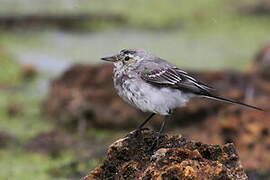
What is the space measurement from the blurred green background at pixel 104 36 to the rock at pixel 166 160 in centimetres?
592

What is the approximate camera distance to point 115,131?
1142 centimetres

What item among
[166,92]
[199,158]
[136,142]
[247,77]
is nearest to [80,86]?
[247,77]

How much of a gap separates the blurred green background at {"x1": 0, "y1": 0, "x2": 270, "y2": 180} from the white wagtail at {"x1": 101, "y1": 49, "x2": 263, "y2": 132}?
16.3 feet

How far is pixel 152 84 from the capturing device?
6.68 meters

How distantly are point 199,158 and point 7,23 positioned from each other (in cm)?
1275

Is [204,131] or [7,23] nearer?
[204,131]


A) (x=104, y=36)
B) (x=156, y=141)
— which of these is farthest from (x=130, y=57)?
(x=104, y=36)

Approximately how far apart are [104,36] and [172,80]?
10.8m

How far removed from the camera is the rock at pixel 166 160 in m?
5.00

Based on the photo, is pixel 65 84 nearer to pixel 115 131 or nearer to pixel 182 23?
pixel 115 131

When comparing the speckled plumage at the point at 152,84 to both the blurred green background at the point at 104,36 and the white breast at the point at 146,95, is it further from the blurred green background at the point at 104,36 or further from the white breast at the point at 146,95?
the blurred green background at the point at 104,36

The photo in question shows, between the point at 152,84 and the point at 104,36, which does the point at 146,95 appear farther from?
the point at 104,36

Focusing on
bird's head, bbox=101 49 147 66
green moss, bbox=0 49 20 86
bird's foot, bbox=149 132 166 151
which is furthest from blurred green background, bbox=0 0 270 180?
bird's foot, bbox=149 132 166 151

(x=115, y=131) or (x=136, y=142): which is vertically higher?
(x=136, y=142)
